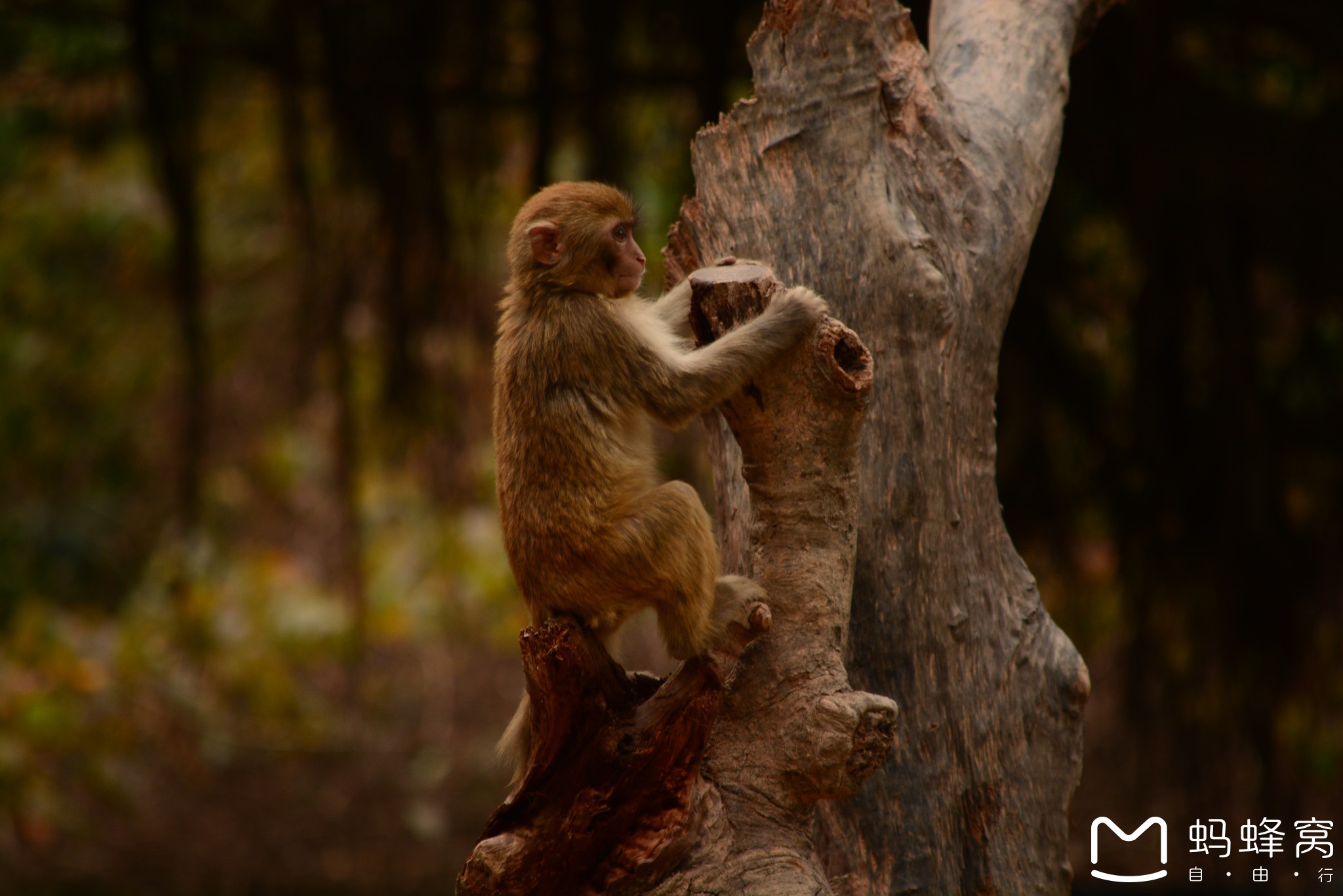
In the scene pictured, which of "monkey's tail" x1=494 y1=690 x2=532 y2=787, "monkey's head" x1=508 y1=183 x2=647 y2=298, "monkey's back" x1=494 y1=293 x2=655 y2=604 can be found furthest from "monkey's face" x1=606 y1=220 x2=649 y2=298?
"monkey's tail" x1=494 y1=690 x2=532 y2=787

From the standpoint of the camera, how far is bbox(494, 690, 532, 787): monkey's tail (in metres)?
2.82

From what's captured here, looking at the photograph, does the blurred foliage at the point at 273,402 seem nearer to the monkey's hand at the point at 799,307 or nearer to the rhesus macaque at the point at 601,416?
the rhesus macaque at the point at 601,416

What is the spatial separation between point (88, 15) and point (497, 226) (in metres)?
3.37

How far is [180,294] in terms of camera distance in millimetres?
5242

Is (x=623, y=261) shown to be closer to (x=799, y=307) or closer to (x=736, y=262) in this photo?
(x=736, y=262)

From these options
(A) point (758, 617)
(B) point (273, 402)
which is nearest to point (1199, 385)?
(A) point (758, 617)

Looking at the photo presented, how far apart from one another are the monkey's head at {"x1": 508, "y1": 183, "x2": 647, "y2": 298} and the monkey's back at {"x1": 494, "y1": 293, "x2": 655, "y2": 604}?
0.07 metres

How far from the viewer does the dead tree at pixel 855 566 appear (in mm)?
2521

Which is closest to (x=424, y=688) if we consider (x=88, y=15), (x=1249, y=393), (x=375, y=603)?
(x=375, y=603)

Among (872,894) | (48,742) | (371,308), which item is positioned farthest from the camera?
(48,742)

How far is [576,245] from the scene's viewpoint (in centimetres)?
307

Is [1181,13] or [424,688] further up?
[1181,13]

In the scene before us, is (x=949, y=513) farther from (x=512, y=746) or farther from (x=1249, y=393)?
(x=1249, y=393)

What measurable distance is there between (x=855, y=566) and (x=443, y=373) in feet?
12.5
